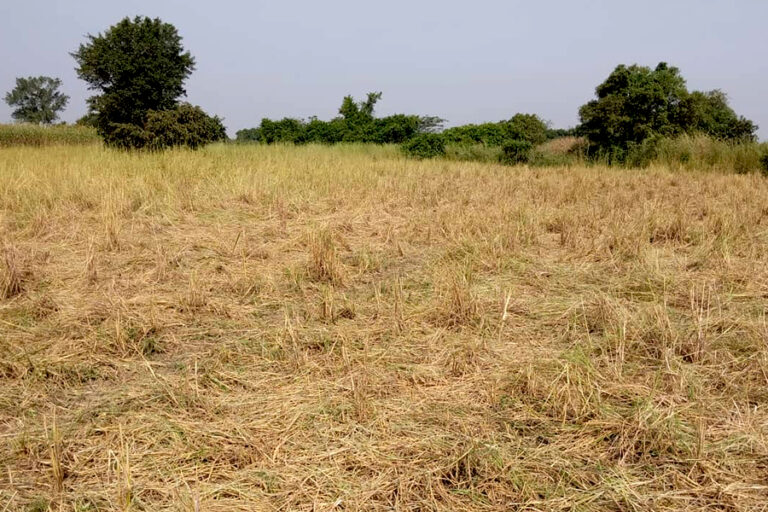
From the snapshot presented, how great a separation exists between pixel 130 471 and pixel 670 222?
5.29 metres

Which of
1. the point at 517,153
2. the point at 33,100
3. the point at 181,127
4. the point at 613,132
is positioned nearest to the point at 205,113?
the point at 181,127

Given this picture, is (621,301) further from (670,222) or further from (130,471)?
(130,471)

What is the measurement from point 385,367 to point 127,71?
1439 centimetres

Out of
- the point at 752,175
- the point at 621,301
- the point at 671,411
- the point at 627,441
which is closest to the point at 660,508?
the point at 627,441

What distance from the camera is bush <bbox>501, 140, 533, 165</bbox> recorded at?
545 inches

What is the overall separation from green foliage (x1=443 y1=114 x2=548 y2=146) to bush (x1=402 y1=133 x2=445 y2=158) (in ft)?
6.61

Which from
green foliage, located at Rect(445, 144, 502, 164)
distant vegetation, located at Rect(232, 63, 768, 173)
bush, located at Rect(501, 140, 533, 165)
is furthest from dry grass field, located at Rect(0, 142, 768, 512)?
green foliage, located at Rect(445, 144, 502, 164)

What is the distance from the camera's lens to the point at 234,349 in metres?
2.60

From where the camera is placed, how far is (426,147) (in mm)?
15680

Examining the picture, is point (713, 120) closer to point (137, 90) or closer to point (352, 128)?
point (352, 128)

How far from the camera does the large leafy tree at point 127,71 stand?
44.4ft

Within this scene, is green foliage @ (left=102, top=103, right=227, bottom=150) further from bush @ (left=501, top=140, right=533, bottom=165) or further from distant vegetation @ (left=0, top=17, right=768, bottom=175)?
bush @ (left=501, top=140, right=533, bottom=165)

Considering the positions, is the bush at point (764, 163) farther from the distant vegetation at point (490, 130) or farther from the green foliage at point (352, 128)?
the green foliage at point (352, 128)

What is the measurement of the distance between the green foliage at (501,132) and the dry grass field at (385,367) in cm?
1367
